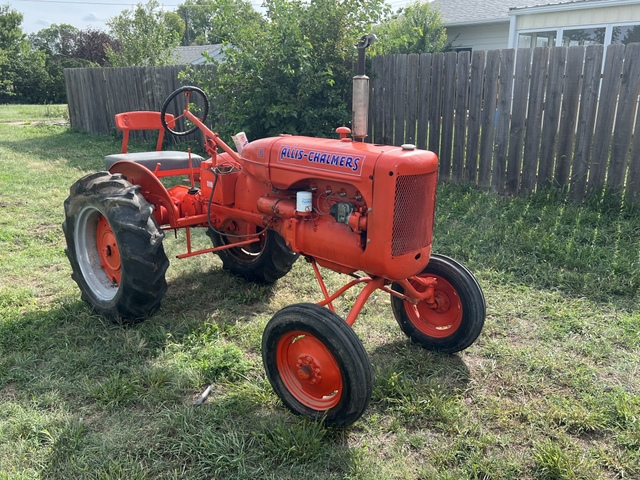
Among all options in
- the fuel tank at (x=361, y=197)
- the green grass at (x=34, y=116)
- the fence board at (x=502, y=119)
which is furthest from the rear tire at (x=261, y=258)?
the green grass at (x=34, y=116)

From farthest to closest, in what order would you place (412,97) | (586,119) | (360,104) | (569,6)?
(569,6), (412,97), (586,119), (360,104)

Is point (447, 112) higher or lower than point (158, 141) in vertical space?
higher

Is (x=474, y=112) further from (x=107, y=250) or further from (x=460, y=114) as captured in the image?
(x=107, y=250)

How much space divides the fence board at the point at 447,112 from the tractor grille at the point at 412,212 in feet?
14.0

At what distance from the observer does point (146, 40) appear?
53.9 ft

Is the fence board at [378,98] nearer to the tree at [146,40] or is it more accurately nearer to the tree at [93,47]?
the tree at [146,40]

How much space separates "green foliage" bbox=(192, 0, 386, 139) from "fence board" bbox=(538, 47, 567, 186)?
2.45 m

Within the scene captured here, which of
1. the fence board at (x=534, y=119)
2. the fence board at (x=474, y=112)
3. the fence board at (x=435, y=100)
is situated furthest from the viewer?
the fence board at (x=435, y=100)

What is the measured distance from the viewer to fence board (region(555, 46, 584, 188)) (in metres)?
5.74

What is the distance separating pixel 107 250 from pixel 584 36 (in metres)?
10.9

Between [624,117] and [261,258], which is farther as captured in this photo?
[624,117]

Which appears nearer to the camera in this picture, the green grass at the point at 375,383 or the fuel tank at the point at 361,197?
the green grass at the point at 375,383

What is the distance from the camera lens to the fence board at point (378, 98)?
7324 mm

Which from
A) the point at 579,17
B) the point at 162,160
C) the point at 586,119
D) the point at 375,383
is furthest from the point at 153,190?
the point at 579,17
